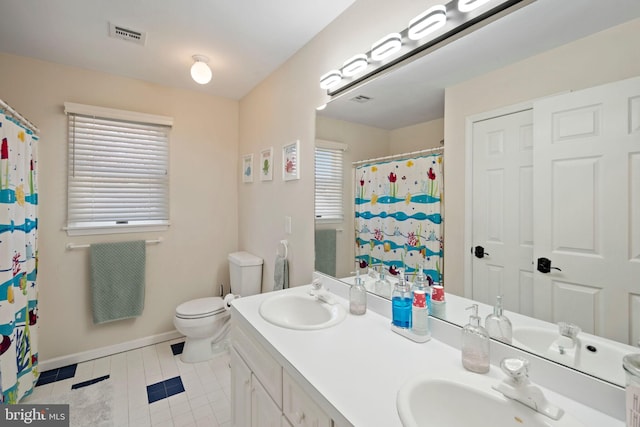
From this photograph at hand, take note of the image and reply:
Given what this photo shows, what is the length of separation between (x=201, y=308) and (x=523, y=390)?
2.23 meters

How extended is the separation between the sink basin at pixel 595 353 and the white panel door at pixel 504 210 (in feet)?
0.27

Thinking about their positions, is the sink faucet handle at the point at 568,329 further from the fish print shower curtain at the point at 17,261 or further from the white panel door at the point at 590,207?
Answer: the fish print shower curtain at the point at 17,261

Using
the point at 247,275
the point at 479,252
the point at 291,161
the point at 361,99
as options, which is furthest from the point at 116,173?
Answer: the point at 479,252

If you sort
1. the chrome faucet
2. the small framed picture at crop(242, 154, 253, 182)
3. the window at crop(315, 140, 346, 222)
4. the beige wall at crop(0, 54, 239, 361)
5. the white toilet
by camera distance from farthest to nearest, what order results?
1. the small framed picture at crop(242, 154, 253, 182)
2. the white toilet
3. the beige wall at crop(0, 54, 239, 361)
4. the window at crop(315, 140, 346, 222)
5. the chrome faucet

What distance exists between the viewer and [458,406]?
0.77 m

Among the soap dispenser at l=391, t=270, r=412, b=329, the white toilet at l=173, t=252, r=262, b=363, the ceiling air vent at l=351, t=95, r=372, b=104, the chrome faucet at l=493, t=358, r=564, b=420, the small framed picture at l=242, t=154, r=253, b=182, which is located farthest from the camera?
the small framed picture at l=242, t=154, r=253, b=182

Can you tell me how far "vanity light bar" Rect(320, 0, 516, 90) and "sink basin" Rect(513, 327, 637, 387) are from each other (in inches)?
39.8

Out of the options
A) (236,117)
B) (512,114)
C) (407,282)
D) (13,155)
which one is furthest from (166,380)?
(512,114)

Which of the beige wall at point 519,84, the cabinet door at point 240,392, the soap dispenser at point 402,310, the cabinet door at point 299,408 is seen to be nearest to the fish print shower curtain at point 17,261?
the cabinet door at point 240,392

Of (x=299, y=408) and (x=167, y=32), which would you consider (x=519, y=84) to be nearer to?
(x=299, y=408)

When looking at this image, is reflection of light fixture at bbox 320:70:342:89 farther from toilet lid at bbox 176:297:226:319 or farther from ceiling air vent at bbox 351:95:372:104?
toilet lid at bbox 176:297:226:319

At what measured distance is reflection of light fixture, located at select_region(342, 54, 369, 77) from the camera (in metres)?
1.42

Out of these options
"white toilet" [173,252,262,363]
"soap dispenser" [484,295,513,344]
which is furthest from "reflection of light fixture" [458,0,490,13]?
"white toilet" [173,252,262,363]

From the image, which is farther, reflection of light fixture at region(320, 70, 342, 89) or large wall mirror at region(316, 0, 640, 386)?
reflection of light fixture at region(320, 70, 342, 89)
